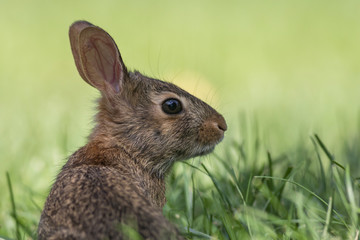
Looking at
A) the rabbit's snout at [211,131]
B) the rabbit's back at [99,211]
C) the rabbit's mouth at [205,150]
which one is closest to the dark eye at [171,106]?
the rabbit's snout at [211,131]

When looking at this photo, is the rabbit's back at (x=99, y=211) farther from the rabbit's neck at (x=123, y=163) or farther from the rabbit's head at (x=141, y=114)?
the rabbit's head at (x=141, y=114)

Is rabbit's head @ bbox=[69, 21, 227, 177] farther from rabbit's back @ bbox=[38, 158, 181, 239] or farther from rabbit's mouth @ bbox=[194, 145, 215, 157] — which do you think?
rabbit's back @ bbox=[38, 158, 181, 239]

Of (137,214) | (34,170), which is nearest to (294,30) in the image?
(34,170)

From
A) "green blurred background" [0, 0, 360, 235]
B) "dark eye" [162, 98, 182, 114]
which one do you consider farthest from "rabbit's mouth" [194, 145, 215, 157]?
"green blurred background" [0, 0, 360, 235]

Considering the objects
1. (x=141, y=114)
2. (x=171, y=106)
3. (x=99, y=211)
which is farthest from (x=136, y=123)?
(x=99, y=211)

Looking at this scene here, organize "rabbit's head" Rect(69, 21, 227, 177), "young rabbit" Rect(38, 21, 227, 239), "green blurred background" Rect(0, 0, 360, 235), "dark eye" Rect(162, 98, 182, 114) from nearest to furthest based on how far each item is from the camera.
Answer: "young rabbit" Rect(38, 21, 227, 239) < "rabbit's head" Rect(69, 21, 227, 177) < "dark eye" Rect(162, 98, 182, 114) < "green blurred background" Rect(0, 0, 360, 235)

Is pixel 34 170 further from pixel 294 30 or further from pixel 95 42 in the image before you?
pixel 294 30
